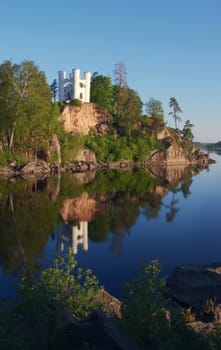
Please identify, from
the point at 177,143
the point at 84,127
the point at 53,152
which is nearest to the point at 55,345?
the point at 53,152

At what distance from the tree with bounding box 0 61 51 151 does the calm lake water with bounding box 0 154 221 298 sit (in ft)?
60.1

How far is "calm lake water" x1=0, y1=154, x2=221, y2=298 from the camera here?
2047 centimetres

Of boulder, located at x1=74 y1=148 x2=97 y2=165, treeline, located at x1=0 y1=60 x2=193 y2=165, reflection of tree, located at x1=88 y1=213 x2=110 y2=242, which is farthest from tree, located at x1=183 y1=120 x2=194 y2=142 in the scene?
reflection of tree, located at x1=88 y1=213 x2=110 y2=242

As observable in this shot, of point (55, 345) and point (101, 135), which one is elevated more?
point (101, 135)

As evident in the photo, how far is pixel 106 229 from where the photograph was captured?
2881 centimetres

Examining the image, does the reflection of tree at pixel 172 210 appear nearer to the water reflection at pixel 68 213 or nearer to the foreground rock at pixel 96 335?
the water reflection at pixel 68 213

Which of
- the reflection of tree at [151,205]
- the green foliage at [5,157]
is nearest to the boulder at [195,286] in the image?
the reflection of tree at [151,205]

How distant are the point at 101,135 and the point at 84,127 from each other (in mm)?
6041

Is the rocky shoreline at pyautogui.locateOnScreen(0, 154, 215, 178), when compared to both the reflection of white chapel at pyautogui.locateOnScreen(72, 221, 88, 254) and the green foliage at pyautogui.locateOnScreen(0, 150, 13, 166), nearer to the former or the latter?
the green foliage at pyautogui.locateOnScreen(0, 150, 13, 166)

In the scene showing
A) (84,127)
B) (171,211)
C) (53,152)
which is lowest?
(171,211)

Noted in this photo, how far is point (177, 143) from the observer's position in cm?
12388

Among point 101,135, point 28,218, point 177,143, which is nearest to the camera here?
point 28,218

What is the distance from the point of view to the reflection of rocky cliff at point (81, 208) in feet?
108

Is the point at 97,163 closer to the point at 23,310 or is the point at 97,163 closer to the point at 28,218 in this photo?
the point at 28,218
